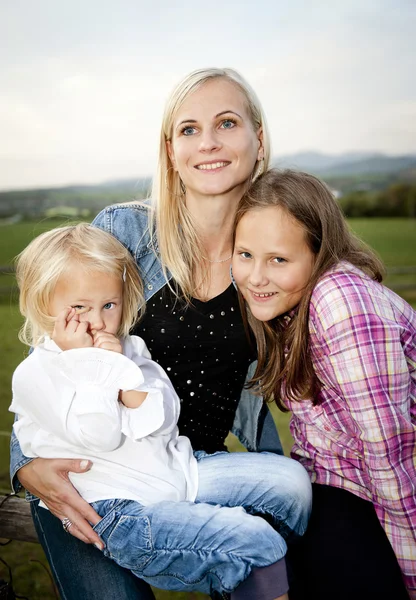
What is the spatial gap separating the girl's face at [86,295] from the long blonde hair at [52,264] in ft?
0.06

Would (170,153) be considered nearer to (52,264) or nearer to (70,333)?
(52,264)

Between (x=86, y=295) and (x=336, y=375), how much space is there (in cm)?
77

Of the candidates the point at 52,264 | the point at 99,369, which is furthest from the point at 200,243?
the point at 99,369

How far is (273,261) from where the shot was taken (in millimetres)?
1822

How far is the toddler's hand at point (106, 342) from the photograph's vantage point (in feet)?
5.40

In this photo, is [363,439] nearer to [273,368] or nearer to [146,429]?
[273,368]

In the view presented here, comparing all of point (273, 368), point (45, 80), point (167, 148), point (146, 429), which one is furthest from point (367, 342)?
point (45, 80)

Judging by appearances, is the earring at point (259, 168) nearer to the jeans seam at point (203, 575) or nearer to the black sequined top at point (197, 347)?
the black sequined top at point (197, 347)

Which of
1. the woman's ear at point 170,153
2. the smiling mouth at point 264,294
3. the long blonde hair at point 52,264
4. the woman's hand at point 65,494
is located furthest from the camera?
the woman's ear at point 170,153

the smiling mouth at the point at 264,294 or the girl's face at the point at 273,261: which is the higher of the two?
the girl's face at the point at 273,261

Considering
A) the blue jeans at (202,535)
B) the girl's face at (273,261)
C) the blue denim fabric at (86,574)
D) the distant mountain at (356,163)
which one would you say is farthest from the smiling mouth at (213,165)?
the distant mountain at (356,163)

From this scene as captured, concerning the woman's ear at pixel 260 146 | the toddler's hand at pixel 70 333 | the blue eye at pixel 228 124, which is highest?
the blue eye at pixel 228 124

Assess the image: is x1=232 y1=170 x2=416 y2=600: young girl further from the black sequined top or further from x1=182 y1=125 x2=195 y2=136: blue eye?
x1=182 y1=125 x2=195 y2=136: blue eye

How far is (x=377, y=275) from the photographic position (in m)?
1.83
